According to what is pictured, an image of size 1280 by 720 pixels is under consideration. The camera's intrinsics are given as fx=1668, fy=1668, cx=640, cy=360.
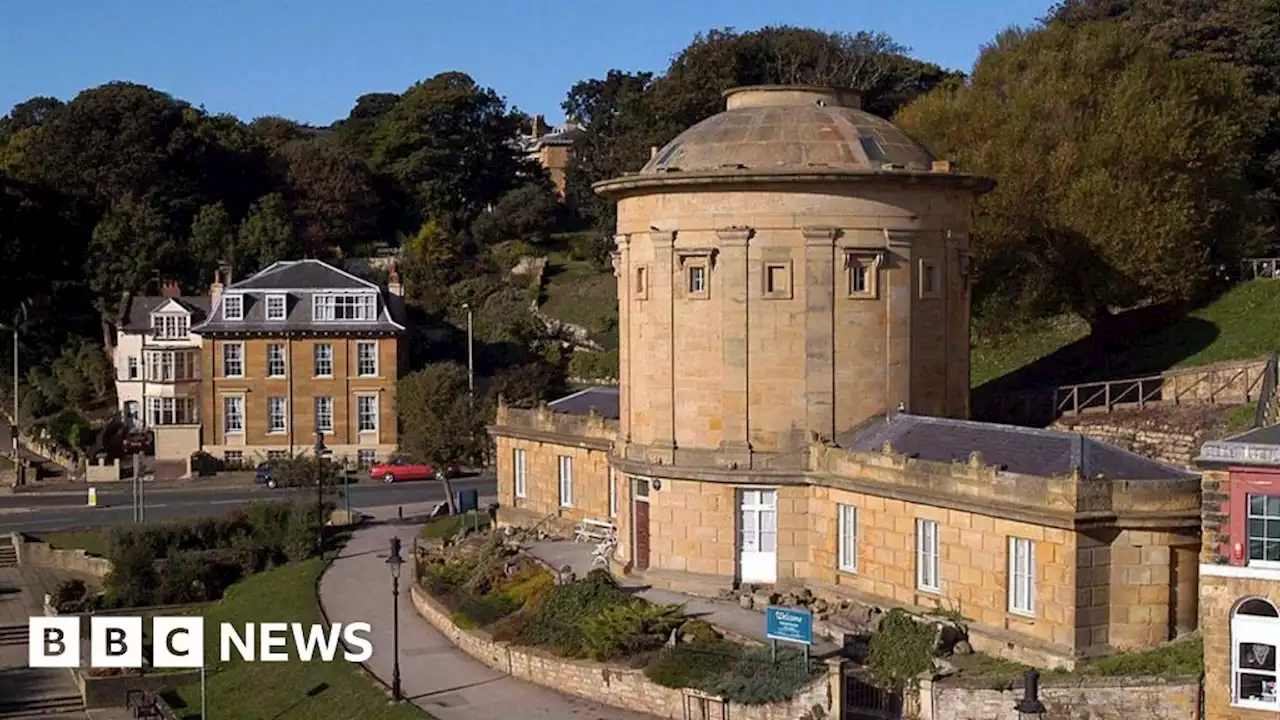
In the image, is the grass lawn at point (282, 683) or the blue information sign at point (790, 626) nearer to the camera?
the blue information sign at point (790, 626)

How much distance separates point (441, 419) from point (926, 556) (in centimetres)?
3069

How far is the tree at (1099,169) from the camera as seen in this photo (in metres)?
50.9

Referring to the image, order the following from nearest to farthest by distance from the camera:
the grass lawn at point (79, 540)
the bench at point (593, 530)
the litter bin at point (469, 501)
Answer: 1. the bench at point (593, 530)
2. the litter bin at point (469, 501)
3. the grass lawn at point (79, 540)

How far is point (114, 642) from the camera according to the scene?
4166 centimetres

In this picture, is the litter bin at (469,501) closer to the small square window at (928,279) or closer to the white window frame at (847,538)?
the white window frame at (847,538)

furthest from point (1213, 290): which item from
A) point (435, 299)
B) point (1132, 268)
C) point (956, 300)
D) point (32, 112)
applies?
point (32, 112)

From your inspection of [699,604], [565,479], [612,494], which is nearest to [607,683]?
[699,604]

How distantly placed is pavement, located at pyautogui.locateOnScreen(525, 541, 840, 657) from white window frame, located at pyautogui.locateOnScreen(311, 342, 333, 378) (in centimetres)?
2899

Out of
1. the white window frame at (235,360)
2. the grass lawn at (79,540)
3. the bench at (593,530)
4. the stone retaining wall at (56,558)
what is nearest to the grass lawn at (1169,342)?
the bench at (593,530)

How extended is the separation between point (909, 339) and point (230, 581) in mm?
23785

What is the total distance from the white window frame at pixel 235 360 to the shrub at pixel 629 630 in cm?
4014

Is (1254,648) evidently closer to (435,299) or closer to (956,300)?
(956,300)

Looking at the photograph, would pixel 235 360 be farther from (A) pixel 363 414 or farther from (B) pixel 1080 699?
(B) pixel 1080 699

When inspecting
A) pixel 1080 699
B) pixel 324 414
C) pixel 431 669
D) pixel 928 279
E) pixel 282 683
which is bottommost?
pixel 282 683
